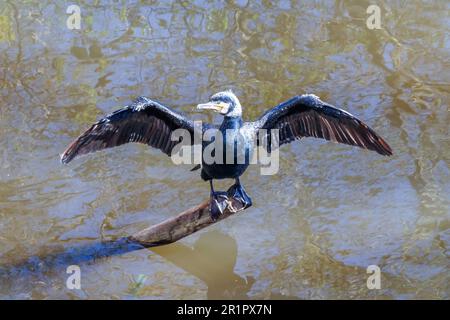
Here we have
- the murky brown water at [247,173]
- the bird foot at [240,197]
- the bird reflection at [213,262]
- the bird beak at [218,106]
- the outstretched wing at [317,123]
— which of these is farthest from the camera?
the murky brown water at [247,173]

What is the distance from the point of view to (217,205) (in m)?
5.85

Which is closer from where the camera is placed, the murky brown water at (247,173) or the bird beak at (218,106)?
the bird beak at (218,106)

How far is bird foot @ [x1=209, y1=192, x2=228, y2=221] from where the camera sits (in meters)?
5.85

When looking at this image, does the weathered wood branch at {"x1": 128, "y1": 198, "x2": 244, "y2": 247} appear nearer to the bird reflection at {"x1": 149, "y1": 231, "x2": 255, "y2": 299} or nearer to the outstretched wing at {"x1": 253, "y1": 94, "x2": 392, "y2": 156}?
the bird reflection at {"x1": 149, "y1": 231, "x2": 255, "y2": 299}

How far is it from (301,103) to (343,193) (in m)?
1.56

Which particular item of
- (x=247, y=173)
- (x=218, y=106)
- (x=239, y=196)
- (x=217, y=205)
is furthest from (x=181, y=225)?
(x=247, y=173)

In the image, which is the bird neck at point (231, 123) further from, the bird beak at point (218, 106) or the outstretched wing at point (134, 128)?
the outstretched wing at point (134, 128)

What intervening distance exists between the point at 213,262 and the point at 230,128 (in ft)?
4.29

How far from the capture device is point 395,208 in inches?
273

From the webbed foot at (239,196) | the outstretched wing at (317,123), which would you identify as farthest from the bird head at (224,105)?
the webbed foot at (239,196)

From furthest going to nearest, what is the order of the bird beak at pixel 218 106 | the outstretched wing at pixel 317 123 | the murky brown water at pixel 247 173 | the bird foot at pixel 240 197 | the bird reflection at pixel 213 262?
the murky brown water at pixel 247 173, the bird reflection at pixel 213 262, the bird foot at pixel 240 197, the outstretched wing at pixel 317 123, the bird beak at pixel 218 106

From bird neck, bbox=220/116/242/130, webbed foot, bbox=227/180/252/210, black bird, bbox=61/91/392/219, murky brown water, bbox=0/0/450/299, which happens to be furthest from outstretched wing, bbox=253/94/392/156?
murky brown water, bbox=0/0/450/299

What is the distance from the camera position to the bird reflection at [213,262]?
20.3ft

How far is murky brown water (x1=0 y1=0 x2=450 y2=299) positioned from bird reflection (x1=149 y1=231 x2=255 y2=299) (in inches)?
0.5
